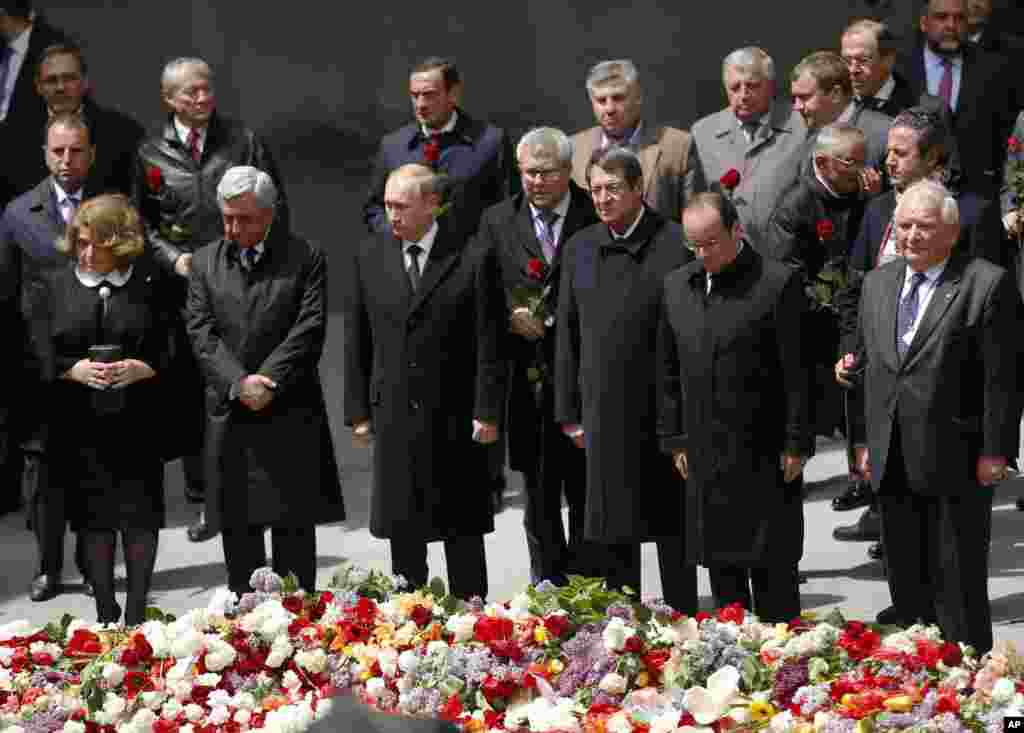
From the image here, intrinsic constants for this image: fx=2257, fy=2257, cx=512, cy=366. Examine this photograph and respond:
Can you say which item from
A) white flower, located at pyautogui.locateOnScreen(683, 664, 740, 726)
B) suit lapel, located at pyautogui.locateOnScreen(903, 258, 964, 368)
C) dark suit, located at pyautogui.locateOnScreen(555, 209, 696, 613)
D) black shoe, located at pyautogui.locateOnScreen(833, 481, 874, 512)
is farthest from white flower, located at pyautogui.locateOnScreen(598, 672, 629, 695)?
black shoe, located at pyautogui.locateOnScreen(833, 481, 874, 512)

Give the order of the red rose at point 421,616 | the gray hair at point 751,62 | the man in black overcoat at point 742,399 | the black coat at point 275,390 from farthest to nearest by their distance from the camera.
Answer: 1. the gray hair at point 751,62
2. the black coat at point 275,390
3. the man in black overcoat at point 742,399
4. the red rose at point 421,616

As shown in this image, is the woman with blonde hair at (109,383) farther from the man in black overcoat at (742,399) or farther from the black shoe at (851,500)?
the black shoe at (851,500)

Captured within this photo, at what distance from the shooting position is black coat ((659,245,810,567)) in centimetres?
839

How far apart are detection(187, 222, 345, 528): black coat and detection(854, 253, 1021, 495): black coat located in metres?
2.31

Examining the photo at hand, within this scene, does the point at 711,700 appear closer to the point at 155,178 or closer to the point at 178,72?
the point at 155,178

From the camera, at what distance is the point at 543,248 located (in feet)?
31.2

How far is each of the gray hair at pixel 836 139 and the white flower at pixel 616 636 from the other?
3795 mm

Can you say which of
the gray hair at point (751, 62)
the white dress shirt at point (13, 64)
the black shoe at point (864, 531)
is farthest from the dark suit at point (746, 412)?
the white dress shirt at point (13, 64)

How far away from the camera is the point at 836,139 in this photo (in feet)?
31.6

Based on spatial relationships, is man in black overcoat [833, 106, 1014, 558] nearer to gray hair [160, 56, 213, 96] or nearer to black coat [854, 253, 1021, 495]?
black coat [854, 253, 1021, 495]

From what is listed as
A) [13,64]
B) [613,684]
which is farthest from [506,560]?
[613,684]

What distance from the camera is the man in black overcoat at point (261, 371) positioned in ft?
29.7

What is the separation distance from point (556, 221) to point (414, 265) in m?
0.74

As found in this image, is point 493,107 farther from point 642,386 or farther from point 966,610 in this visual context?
point 966,610
